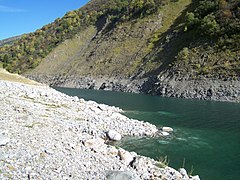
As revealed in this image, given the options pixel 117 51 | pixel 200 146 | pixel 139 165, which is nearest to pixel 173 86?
pixel 117 51

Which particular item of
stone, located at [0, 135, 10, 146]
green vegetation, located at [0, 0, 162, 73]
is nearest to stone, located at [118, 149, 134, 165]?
stone, located at [0, 135, 10, 146]

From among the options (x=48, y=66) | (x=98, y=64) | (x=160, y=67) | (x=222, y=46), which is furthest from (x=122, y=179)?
(x=48, y=66)

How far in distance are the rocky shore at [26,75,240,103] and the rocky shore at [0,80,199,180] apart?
128 feet

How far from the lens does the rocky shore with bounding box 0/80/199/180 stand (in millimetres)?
14609

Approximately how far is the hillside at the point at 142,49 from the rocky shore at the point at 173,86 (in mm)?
217

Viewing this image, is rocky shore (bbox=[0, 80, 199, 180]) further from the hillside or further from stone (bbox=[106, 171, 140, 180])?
the hillside

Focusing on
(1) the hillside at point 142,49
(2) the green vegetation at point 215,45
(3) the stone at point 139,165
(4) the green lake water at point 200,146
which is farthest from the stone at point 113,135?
(2) the green vegetation at point 215,45

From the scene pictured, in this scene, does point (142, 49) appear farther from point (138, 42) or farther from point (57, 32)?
point (57, 32)

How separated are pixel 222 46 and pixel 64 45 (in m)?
→ 91.6

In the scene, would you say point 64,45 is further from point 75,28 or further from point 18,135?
point 18,135

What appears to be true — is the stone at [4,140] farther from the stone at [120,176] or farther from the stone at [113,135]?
the stone at [113,135]

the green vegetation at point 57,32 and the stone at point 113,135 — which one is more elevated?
the green vegetation at point 57,32

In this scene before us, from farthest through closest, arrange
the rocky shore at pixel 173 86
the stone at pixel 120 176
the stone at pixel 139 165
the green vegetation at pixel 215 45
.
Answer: the green vegetation at pixel 215 45 → the rocky shore at pixel 173 86 → the stone at pixel 139 165 → the stone at pixel 120 176

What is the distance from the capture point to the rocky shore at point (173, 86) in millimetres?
63603
